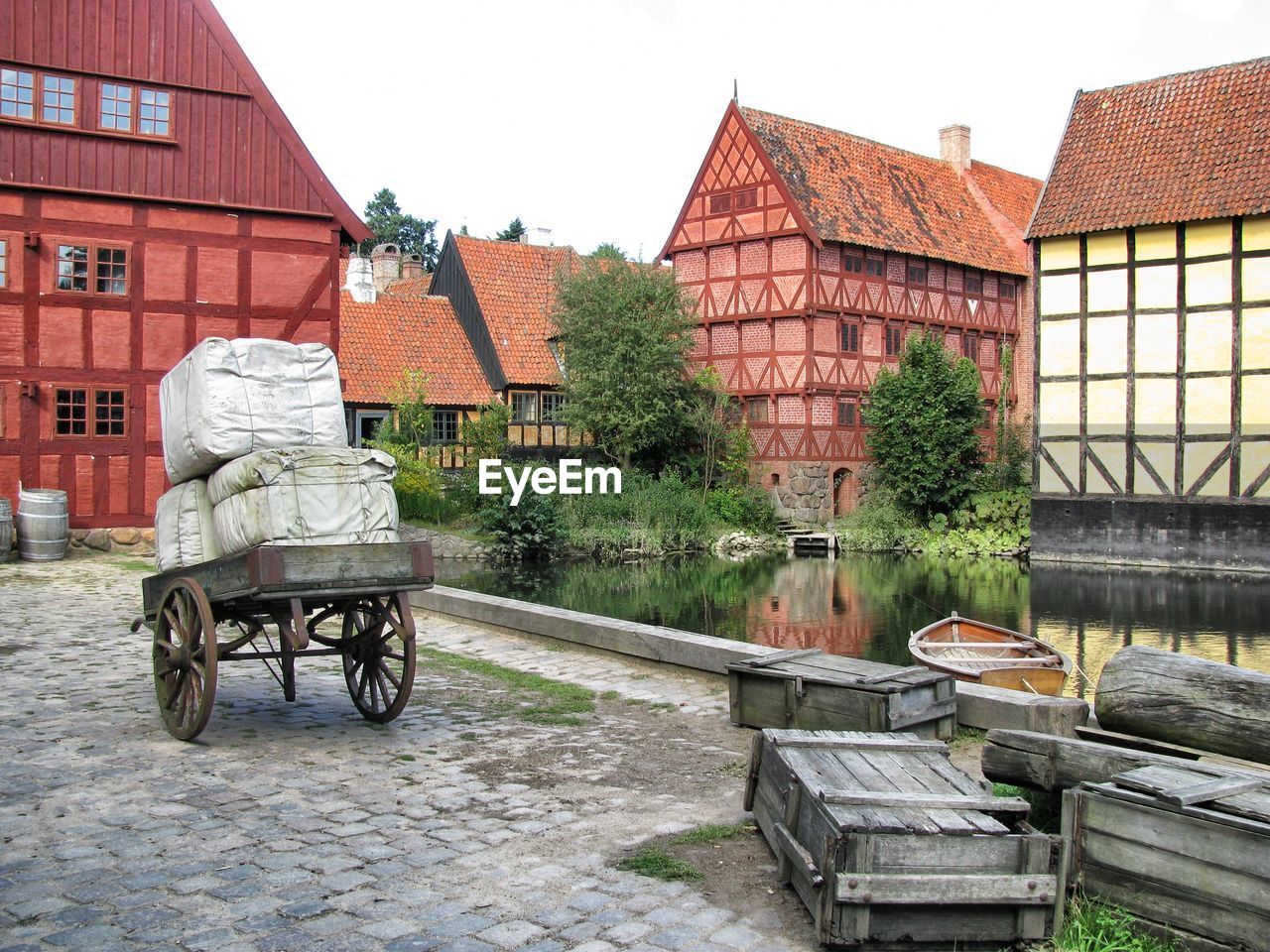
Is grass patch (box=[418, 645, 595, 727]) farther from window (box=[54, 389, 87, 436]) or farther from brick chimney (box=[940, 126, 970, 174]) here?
brick chimney (box=[940, 126, 970, 174])

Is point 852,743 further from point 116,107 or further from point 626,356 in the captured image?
point 626,356

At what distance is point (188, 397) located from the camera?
7.02m

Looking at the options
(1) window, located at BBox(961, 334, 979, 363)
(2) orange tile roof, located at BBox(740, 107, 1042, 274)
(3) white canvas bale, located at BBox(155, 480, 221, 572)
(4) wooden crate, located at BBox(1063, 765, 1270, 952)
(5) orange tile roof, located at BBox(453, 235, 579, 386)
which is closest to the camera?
(4) wooden crate, located at BBox(1063, 765, 1270, 952)

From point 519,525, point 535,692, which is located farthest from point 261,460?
point 519,525

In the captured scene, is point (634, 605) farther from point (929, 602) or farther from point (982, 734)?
point (982, 734)

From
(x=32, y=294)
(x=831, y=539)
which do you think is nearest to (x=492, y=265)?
(x=831, y=539)

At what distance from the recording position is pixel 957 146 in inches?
1586

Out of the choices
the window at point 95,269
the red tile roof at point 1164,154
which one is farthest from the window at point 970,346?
the window at point 95,269

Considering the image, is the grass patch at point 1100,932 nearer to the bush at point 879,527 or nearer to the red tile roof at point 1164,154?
the red tile roof at point 1164,154

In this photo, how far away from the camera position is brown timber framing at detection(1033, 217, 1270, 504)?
78.5 ft

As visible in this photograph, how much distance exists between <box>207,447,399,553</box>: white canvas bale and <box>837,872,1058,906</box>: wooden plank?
3.84 metres

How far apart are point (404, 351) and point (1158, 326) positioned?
68.1 ft

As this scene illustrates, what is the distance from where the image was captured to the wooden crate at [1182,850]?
11.6 feet

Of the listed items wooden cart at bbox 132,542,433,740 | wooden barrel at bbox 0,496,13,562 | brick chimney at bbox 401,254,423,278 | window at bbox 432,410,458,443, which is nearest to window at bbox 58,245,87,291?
wooden barrel at bbox 0,496,13,562
